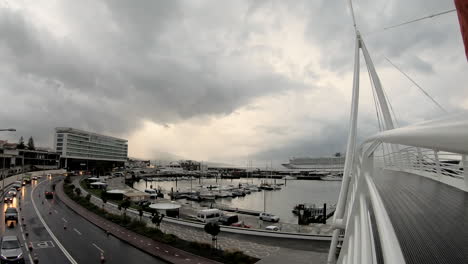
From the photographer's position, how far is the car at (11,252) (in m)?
12.6

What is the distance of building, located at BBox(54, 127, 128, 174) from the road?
186ft

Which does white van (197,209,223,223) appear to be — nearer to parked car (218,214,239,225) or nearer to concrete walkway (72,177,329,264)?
parked car (218,214,239,225)

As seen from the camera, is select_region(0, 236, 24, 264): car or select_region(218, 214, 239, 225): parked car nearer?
select_region(0, 236, 24, 264): car

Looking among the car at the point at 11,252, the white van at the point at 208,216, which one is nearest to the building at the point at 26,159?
the white van at the point at 208,216

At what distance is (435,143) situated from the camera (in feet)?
4.73

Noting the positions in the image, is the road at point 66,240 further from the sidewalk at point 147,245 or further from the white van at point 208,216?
the white van at point 208,216

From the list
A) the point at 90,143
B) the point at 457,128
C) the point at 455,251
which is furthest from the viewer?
the point at 90,143

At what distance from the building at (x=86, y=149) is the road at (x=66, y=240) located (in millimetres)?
56797

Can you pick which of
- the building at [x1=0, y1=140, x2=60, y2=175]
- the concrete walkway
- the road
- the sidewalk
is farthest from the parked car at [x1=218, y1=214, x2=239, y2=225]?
the building at [x1=0, y1=140, x2=60, y2=175]

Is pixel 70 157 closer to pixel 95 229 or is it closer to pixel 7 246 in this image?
pixel 95 229

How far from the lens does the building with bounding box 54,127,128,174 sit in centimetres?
8850

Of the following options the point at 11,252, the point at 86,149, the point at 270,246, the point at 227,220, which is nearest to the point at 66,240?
the point at 11,252

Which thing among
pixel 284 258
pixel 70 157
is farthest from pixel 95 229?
pixel 70 157

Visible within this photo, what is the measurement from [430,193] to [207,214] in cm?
2139
